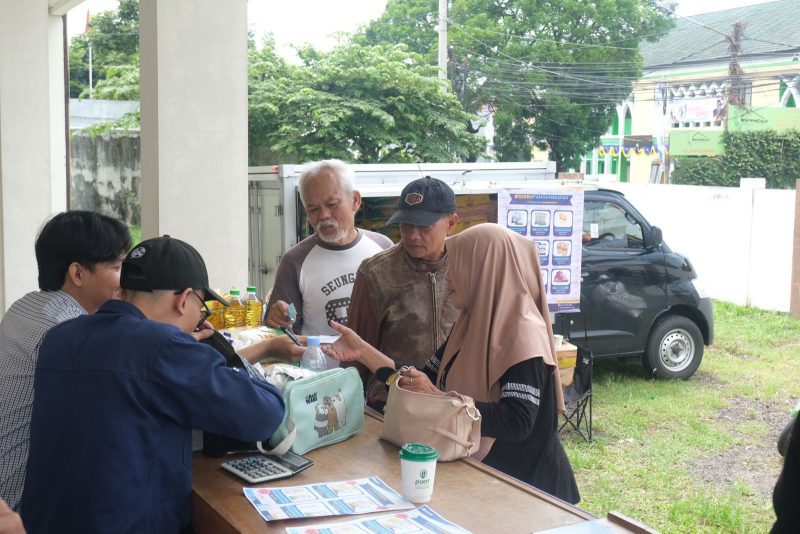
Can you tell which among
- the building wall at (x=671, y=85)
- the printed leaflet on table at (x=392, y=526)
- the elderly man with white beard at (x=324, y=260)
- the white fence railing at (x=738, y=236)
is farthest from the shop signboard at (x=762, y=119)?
the printed leaflet on table at (x=392, y=526)

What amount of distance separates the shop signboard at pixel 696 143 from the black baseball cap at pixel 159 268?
20642 mm

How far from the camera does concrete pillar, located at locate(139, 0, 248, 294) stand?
426 cm

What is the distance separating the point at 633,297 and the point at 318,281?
15.7ft

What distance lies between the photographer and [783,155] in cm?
1922

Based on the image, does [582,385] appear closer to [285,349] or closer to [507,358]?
[285,349]

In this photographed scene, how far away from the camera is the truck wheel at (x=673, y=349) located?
7816 mm

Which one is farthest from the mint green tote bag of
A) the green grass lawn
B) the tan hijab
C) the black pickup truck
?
the black pickup truck

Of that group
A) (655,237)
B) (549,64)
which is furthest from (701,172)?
(655,237)

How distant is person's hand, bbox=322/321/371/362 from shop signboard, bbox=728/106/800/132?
1920 centimetres

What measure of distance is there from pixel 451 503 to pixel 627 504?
11.7 feet

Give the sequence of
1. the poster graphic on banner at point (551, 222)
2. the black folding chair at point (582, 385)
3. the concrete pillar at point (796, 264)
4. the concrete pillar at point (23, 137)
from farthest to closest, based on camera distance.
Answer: the concrete pillar at point (796, 264) → the concrete pillar at point (23, 137) → the poster graphic on banner at point (551, 222) → the black folding chair at point (582, 385)

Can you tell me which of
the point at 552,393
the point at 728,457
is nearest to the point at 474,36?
the point at 728,457

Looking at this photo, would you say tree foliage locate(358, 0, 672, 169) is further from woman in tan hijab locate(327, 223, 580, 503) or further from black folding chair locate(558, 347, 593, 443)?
woman in tan hijab locate(327, 223, 580, 503)

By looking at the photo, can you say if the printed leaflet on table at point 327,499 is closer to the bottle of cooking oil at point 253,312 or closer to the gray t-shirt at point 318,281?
the gray t-shirt at point 318,281
